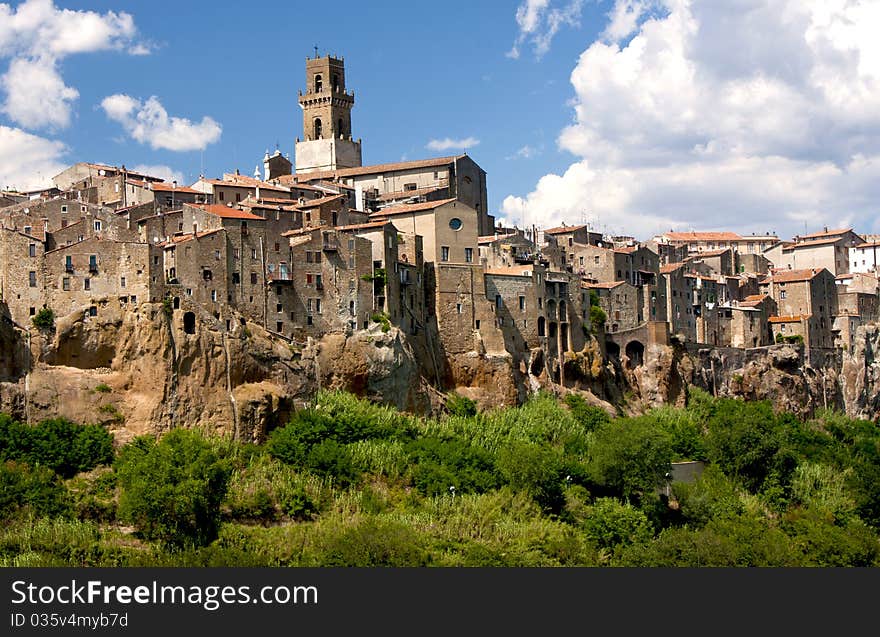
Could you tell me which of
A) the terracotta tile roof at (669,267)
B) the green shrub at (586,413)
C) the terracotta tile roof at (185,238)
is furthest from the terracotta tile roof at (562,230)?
the terracotta tile roof at (185,238)

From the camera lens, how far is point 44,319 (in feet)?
216

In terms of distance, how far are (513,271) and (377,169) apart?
74.5ft

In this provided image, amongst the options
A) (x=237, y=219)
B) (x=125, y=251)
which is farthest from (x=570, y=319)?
(x=125, y=251)

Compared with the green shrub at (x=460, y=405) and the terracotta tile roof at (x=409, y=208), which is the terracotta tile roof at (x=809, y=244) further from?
the green shrub at (x=460, y=405)

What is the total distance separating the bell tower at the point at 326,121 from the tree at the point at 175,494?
54.8 m

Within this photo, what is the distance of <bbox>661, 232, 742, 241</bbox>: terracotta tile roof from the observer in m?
140

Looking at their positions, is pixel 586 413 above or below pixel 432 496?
above

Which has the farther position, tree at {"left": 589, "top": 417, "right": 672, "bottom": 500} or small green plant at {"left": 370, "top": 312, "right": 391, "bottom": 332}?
small green plant at {"left": 370, "top": 312, "right": 391, "bottom": 332}

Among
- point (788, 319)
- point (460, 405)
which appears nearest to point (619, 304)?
point (460, 405)

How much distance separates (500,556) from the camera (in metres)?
60.6

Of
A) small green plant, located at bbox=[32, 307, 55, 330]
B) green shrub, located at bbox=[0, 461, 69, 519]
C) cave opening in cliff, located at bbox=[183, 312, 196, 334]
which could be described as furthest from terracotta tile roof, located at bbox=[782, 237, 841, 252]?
green shrub, located at bbox=[0, 461, 69, 519]

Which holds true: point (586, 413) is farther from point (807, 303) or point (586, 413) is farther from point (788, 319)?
point (807, 303)

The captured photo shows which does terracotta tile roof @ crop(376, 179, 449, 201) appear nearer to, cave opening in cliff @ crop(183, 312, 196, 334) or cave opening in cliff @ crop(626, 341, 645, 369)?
cave opening in cliff @ crop(626, 341, 645, 369)

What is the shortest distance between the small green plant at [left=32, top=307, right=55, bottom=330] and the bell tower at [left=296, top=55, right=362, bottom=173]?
4963cm
